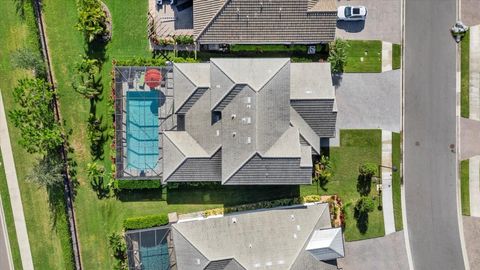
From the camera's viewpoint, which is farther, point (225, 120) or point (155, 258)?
point (155, 258)

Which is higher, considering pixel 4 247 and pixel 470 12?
pixel 470 12

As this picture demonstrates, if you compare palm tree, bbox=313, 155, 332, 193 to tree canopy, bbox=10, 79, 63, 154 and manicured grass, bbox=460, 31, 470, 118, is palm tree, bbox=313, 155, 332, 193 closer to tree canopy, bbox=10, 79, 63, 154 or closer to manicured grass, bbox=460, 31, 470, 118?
manicured grass, bbox=460, 31, 470, 118

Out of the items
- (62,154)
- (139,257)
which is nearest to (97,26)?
(62,154)

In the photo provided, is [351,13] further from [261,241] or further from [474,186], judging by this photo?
[261,241]

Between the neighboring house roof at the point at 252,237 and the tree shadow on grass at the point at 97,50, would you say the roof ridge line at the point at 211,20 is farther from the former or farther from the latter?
the neighboring house roof at the point at 252,237

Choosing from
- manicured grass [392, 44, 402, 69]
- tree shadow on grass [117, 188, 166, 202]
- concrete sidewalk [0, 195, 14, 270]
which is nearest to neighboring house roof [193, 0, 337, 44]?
manicured grass [392, 44, 402, 69]

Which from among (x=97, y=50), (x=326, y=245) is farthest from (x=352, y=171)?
(x=97, y=50)
